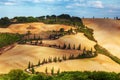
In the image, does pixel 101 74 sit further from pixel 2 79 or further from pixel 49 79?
pixel 2 79

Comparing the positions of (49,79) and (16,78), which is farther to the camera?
(16,78)

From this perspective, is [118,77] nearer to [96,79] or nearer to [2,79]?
[96,79]

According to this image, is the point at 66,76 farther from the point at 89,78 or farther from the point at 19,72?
the point at 19,72

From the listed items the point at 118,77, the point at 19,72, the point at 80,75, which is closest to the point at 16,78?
the point at 19,72

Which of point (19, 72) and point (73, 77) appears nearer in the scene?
point (73, 77)

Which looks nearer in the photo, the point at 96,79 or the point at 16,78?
the point at 96,79

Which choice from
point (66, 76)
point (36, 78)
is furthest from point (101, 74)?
point (36, 78)

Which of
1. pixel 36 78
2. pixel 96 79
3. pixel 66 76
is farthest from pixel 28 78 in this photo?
pixel 96 79
